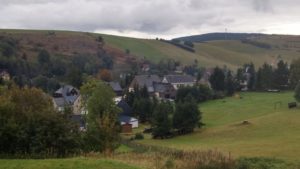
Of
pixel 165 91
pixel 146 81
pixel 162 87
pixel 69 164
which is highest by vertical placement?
pixel 69 164

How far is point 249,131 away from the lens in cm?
7350

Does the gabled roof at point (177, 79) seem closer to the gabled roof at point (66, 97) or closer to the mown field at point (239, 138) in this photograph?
the mown field at point (239, 138)

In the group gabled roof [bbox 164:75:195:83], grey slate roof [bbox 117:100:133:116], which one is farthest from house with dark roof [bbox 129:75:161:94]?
grey slate roof [bbox 117:100:133:116]

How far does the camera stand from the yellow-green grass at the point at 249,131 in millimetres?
55219

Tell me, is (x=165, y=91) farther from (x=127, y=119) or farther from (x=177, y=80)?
(x=127, y=119)

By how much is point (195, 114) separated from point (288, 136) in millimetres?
18502

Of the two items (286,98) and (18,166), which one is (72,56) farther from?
(18,166)

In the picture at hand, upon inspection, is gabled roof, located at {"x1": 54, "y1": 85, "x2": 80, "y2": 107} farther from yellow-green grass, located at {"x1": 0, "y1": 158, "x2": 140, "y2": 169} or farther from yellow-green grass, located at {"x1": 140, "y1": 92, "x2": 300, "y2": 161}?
yellow-green grass, located at {"x1": 0, "y1": 158, "x2": 140, "y2": 169}

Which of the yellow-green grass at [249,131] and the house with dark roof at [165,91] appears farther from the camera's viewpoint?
the house with dark roof at [165,91]

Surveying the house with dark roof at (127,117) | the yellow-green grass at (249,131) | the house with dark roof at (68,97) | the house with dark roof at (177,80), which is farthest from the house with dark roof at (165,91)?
the house with dark roof at (127,117)

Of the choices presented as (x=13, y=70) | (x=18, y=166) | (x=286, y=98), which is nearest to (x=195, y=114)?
(x=286, y=98)

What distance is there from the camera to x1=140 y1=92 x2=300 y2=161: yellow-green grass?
181 ft

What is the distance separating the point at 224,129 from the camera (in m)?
75.9

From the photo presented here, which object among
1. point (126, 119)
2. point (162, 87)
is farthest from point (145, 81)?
point (126, 119)
